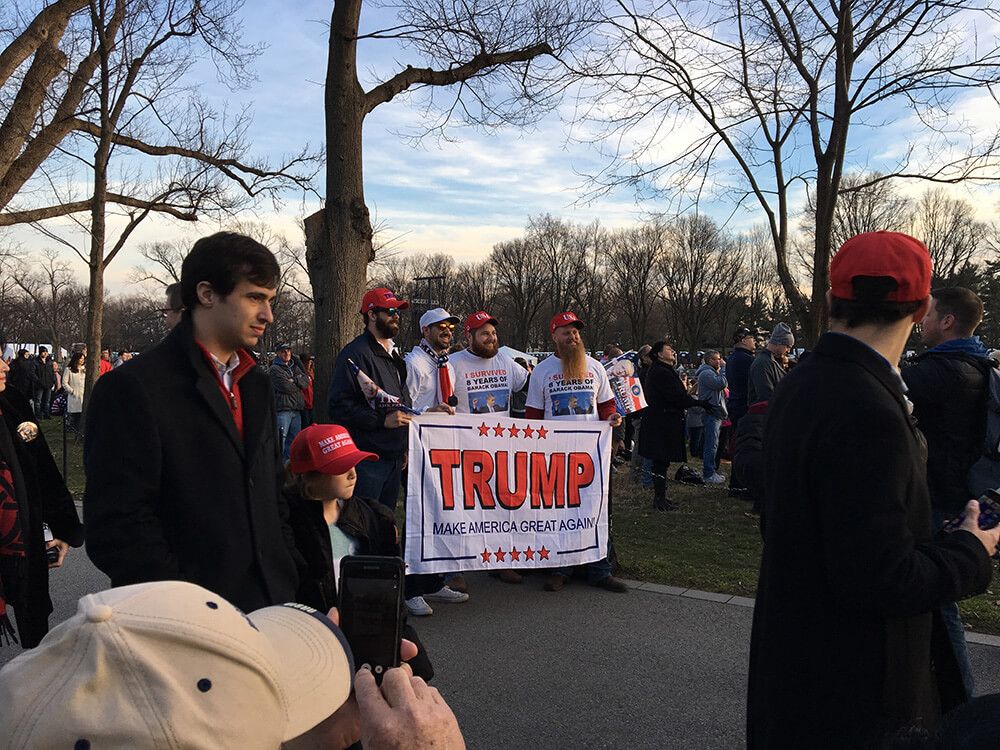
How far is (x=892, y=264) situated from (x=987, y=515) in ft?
2.26

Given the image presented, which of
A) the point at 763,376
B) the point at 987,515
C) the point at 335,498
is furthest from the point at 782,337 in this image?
the point at 987,515

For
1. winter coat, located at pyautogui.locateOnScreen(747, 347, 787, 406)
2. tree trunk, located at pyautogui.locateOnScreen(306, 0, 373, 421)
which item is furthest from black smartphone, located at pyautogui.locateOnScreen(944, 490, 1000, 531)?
winter coat, located at pyautogui.locateOnScreen(747, 347, 787, 406)

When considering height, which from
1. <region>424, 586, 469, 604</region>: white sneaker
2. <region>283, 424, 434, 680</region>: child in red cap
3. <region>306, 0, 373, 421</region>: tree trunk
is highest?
<region>306, 0, 373, 421</region>: tree trunk

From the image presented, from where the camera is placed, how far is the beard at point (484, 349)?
6574 mm

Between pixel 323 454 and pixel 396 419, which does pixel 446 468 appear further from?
pixel 323 454

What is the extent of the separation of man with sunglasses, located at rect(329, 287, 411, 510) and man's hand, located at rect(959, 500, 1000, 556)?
4103 millimetres

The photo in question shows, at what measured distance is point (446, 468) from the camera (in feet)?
19.2

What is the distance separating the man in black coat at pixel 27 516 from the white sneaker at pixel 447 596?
2.77 m

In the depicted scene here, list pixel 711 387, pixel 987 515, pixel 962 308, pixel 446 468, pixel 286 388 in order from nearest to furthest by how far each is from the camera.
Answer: pixel 987 515, pixel 962 308, pixel 446 468, pixel 711 387, pixel 286 388

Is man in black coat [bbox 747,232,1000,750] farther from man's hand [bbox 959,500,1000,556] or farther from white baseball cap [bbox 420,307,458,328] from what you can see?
white baseball cap [bbox 420,307,458,328]

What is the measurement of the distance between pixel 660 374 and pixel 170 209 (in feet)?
36.8

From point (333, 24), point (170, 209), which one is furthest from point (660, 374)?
point (170, 209)

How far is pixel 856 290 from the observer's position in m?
2.00

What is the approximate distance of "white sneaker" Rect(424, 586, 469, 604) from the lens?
6027mm
